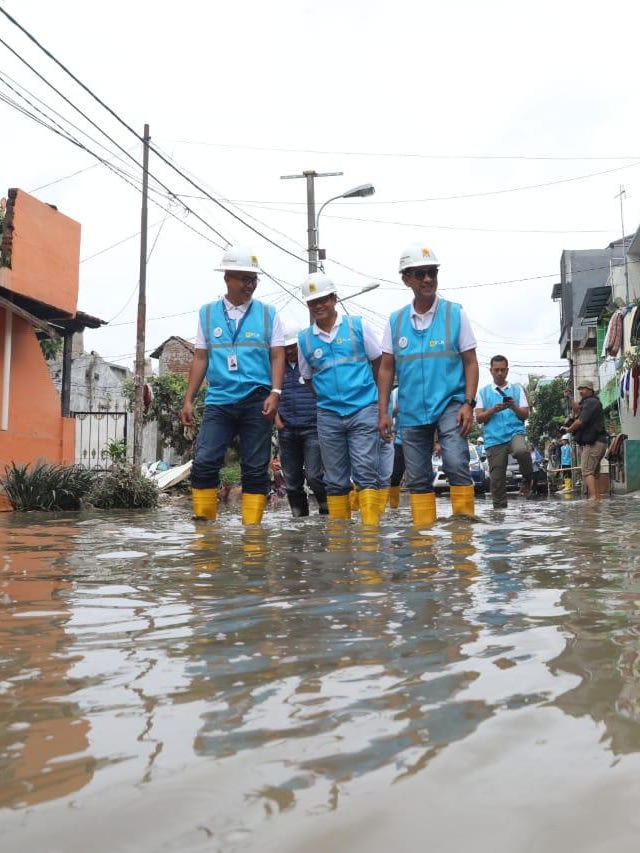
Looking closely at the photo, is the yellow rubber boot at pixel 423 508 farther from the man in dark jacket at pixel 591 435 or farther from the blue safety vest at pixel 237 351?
the man in dark jacket at pixel 591 435

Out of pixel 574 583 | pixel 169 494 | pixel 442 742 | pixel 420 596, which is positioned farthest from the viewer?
pixel 169 494

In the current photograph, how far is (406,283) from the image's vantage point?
618 cm

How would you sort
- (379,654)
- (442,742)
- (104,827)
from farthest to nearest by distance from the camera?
(379,654)
(442,742)
(104,827)

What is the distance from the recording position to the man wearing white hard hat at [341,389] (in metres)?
6.52

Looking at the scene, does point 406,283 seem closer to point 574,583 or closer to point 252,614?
point 574,583

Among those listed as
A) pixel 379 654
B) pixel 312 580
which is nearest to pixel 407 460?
pixel 312 580

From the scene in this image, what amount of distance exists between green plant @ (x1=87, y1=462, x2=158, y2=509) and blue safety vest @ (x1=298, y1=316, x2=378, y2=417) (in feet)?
19.8

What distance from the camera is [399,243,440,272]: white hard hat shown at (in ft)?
20.0

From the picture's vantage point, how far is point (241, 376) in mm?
6352

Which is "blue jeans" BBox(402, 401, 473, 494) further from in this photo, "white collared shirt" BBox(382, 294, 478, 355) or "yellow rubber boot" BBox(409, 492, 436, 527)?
"white collared shirt" BBox(382, 294, 478, 355)

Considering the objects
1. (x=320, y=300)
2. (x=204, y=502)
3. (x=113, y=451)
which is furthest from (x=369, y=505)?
(x=113, y=451)

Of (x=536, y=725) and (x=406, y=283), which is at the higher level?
(x=406, y=283)

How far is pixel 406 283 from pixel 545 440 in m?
51.9

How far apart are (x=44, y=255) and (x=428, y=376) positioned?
9565 mm
